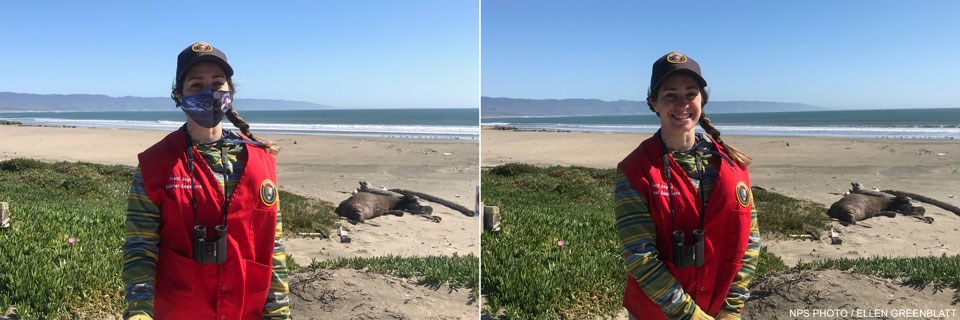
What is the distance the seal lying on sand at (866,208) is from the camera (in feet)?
22.6

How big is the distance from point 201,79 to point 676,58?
1531 millimetres

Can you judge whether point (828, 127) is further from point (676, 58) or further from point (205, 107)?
point (205, 107)

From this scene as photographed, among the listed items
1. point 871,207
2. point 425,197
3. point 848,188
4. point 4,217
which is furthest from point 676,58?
point 848,188

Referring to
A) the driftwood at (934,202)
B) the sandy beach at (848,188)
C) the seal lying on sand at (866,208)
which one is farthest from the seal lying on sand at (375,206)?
the driftwood at (934,202)

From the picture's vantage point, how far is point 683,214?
1.96 metres

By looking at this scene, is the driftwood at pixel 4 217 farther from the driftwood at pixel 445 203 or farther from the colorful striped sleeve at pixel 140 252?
the colorful striped sleeve at pixel 140 252

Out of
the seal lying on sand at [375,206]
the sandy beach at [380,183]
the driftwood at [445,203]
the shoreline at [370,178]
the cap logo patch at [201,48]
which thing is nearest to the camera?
the cap logo patch at [201,48]

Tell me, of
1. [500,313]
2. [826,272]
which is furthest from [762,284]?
[500,313]

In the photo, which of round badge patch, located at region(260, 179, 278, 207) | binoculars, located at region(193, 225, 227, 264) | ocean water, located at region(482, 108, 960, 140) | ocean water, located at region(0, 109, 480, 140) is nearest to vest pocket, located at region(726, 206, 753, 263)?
round badge patch, located at region(260, 179, 278, 207)

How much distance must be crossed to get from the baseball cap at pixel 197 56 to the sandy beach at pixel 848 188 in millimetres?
3868

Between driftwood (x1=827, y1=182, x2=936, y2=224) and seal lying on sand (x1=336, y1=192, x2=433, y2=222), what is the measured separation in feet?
15.7

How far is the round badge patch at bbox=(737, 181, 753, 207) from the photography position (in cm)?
200

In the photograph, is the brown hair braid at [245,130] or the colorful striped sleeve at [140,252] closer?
the colorful striped sleeve at [140,252]

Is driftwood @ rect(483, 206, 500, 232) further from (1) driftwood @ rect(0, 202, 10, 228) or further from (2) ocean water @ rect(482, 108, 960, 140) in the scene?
(2) ocean water @ rect(482, 108, 960, 140)
